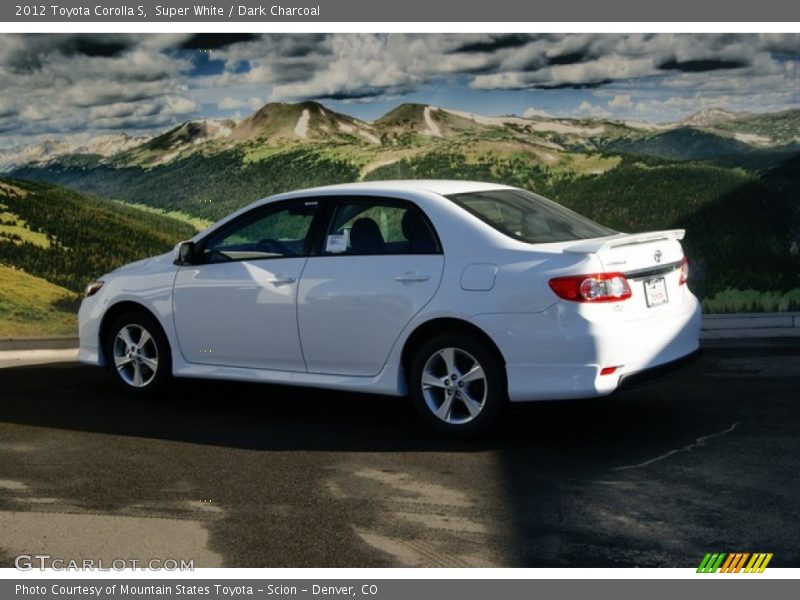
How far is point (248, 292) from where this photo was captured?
893 centimetres

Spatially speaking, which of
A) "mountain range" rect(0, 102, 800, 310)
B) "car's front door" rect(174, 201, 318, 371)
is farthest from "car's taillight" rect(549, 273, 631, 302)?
"mountain range" rect(0, 102, 800, 310)

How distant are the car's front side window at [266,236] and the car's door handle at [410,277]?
0.91 metres

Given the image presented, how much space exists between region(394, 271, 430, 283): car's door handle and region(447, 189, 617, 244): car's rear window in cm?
53

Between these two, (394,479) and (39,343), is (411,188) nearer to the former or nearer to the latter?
(394,479)

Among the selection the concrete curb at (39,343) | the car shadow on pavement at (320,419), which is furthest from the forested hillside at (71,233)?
the car shadow on pavement at (320,419)

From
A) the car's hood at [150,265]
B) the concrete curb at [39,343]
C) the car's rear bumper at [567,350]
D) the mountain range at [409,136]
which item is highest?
the mountain range at [409,136]

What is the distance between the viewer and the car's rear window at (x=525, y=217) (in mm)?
8195

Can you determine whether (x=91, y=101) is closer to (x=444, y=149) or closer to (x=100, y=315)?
(x=444, y=149)

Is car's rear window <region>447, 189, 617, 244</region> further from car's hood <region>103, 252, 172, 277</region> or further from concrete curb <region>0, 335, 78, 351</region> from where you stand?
concrete curb <region>0, 335, 78, 351</region>

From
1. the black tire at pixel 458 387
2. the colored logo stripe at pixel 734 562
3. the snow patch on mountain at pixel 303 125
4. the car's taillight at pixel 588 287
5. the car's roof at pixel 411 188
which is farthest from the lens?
the snow patch on mountain at pixel 303 125

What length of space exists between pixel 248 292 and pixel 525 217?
6.44 ft

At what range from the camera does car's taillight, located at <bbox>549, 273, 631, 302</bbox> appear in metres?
7.53

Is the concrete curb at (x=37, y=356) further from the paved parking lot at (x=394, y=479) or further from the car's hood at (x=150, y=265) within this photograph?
the car's hood at (x=150, y=265)

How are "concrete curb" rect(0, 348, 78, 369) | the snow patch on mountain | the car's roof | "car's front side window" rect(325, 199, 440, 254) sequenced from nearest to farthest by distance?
"car's front side window" rect(325, 199, 440, 254) → the car's roof → "concrete curb" rect(0, 348, 78, 369) → the snow patch on mountain
